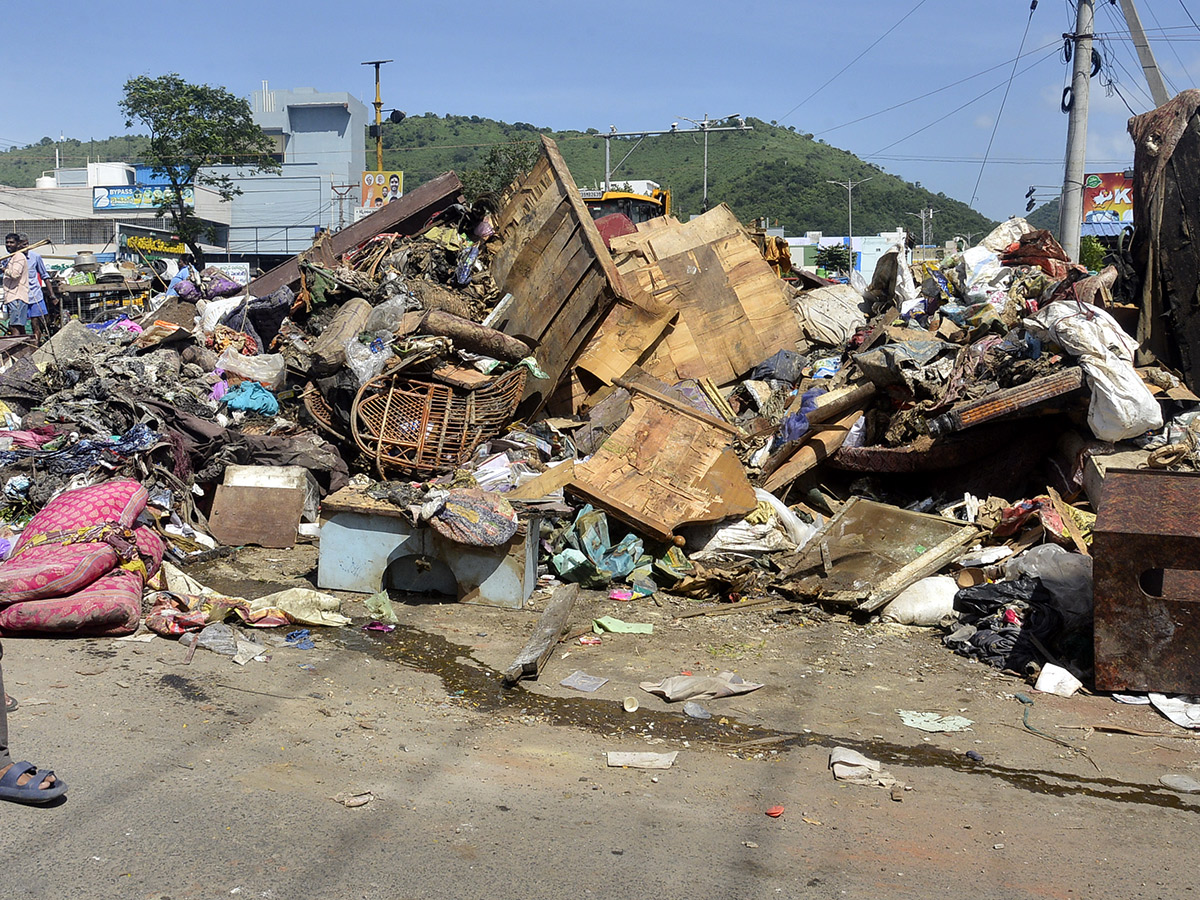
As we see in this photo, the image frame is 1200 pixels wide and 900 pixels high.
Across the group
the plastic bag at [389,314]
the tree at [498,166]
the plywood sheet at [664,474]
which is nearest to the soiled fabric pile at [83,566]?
the plywood sheet at [664,474]

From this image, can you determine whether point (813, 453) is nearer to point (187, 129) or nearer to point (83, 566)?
point (83, 566)

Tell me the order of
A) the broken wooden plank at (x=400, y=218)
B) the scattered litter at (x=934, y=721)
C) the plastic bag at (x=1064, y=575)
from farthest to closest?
the broken wooden plank at (x=400, y=218), the plastic bag at (x=1064, y=575), the scattered litter at (x=934, y=721)

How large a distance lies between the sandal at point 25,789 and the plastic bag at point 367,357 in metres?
4.76

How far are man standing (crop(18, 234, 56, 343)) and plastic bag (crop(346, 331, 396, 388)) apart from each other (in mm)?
5294

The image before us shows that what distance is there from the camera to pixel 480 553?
545 centimetres

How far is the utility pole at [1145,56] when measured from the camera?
1141 cm

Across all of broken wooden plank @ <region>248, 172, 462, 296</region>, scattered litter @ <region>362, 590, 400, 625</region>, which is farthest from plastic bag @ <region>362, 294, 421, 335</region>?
scattered litter @ <region>362, 590, 400, 625</region>

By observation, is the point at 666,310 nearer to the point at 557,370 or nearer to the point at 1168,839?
the point at 557,370

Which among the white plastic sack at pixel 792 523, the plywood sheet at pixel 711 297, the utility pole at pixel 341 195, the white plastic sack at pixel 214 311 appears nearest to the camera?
the white plastic sack at pixel 792 523

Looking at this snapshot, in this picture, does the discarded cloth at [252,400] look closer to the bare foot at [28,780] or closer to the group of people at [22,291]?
the group of people at [22,291]

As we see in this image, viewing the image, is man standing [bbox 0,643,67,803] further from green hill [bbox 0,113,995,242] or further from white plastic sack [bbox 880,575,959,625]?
green hill [bbox 0,113,995,242]

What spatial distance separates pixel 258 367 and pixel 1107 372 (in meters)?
6.86

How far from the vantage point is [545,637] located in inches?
188

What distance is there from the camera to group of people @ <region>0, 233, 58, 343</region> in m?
10.9
